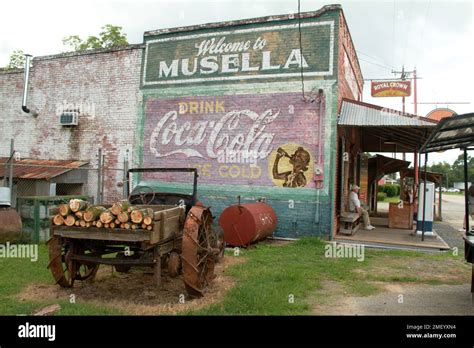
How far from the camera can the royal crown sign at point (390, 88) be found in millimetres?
22016

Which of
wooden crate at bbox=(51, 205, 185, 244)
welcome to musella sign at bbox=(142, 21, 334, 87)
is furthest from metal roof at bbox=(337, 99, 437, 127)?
wooden crate at bbox=(51, 205, 185, 244)

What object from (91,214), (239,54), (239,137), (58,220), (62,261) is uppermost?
(239,54)

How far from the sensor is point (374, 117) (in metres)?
11.7

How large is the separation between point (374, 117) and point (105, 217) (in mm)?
8702

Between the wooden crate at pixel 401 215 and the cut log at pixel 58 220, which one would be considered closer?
the cut log at pixel 58 220

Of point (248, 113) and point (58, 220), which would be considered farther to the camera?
point (248, 113)

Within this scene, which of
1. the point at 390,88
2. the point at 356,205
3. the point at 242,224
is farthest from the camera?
the point at 390,88

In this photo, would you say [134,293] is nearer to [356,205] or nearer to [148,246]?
[148,246]

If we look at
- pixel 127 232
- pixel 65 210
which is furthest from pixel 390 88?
pixel 65 210

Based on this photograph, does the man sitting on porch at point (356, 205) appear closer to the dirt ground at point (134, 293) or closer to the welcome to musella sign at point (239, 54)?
the welcome to musella sign at point (239, 54)

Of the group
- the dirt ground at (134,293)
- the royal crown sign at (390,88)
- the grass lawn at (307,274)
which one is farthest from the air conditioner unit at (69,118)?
the royal crown sign at (390,88)

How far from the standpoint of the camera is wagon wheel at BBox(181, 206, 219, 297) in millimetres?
5582

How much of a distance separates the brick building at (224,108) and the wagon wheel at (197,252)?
18.6 feet
